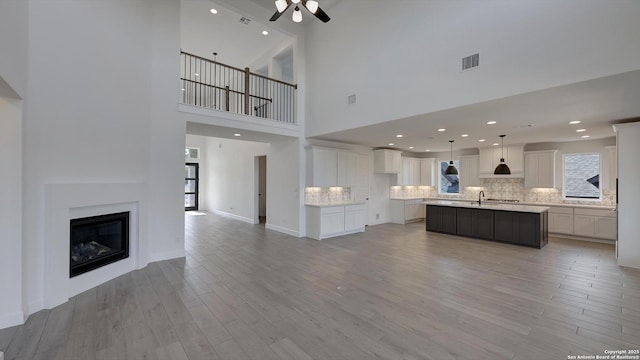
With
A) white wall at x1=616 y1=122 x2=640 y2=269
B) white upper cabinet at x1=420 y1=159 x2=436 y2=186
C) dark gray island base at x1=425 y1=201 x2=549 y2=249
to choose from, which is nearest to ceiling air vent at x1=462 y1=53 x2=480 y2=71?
white wall at x1=616 y1=122 x2=640 y2=269

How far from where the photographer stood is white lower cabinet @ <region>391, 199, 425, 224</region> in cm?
909

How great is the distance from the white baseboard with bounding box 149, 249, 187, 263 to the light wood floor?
0.61ft

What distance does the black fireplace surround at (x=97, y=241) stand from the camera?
347 cm

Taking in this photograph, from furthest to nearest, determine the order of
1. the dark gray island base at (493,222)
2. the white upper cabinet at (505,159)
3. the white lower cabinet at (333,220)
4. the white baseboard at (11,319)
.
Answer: the white upper cabinet at (505,159), the white lower cabinet at (333,220), the dark gray island base at (493,222), the white baseboard at (11,319)

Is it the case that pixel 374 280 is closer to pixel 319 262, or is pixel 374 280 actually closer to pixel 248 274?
pixel 319 262

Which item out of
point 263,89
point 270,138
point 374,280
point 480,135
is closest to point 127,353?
point 374,280

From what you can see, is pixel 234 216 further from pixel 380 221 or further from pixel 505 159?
pixel 505 159

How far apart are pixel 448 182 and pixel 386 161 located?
10.9ft

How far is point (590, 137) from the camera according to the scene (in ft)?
22.2

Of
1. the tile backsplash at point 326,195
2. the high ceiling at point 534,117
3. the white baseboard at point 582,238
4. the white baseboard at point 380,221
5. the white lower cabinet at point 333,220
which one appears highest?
the high ceiling at point 534,117

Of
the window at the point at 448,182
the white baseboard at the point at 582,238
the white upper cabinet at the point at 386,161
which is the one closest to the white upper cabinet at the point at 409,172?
the white upper cabinet at the point at 386,161

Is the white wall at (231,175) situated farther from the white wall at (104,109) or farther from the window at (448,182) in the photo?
the window at (448,182)

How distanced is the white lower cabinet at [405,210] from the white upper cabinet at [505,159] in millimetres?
2336

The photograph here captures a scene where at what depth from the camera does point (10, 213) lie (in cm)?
264
